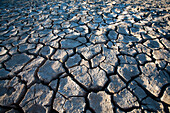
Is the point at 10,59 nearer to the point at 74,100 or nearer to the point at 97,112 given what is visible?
the point at 74,100

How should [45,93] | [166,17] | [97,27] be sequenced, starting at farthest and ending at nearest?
[166,17] → [97,27] → [45,93]

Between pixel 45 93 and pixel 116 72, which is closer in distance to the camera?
pixel 45 93

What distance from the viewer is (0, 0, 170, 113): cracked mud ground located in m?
1.01

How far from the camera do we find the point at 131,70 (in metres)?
1.31

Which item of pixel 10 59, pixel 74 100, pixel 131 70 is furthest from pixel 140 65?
pixel 10 59

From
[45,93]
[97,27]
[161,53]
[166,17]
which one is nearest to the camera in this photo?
[45,93]

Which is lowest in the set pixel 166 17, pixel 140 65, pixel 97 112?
pixel 97 112

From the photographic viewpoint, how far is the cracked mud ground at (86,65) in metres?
1.01

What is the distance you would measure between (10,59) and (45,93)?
38.6 inches

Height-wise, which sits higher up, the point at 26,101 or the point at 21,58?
the point at 21,58

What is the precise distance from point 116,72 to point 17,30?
2.46 meters

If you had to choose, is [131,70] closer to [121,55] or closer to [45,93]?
[121,55]

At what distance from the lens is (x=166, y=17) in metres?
2.47

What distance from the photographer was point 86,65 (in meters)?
1.40
